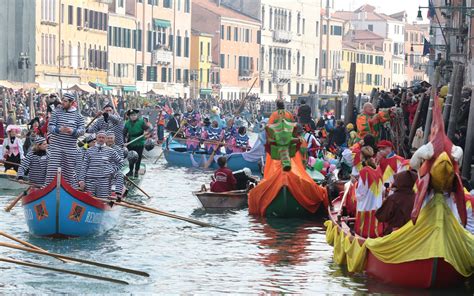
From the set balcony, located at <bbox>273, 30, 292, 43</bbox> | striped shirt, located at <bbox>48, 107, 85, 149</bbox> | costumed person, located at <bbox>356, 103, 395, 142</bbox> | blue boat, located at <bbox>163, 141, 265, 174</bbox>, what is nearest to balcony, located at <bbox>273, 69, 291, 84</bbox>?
balcony, located at <bbox>273, 30, 292, 43</bbox>

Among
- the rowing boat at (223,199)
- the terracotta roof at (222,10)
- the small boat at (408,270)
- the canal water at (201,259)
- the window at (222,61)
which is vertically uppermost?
the terracotta roof at (222,10)

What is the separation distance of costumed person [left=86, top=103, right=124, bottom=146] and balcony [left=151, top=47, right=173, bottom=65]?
65.9 m

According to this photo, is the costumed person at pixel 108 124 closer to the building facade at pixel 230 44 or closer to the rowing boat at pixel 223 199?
the rowing boat at pixel 223 199

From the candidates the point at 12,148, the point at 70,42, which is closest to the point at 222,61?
the point at 70,42

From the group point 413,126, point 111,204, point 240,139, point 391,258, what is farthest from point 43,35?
point 391,258

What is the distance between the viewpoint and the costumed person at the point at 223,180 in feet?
76.5

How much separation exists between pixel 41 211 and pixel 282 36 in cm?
9586

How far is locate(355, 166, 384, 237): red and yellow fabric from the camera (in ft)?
52.1

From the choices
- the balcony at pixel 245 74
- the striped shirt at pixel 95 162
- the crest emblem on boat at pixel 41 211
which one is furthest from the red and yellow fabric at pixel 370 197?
the balcony at pixel 245 74

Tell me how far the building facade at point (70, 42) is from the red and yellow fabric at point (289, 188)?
50624 mm

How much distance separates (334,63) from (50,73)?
182ft

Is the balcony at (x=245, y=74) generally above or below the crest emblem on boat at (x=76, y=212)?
above

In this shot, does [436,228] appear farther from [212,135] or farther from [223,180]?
[212,135]

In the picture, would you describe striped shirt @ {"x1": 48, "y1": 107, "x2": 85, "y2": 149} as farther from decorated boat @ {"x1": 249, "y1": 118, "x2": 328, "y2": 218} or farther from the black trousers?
the black trousers
